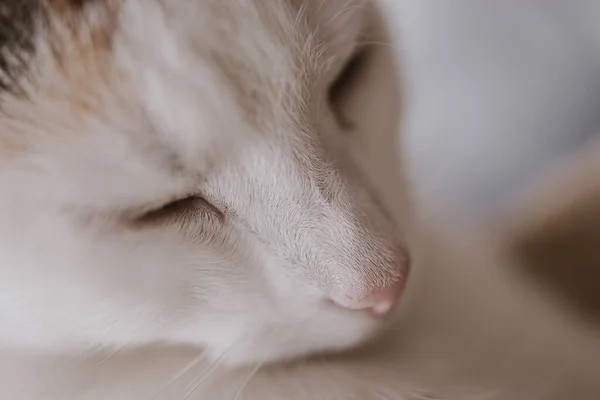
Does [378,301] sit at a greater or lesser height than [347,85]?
lesser

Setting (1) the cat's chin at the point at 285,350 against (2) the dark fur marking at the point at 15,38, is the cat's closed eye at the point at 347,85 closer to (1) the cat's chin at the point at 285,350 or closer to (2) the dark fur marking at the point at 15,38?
(1) the cat's chin at the point at 285,350

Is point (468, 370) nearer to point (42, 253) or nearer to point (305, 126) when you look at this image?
point (305, 126)

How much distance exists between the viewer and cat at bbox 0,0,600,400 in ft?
1.65

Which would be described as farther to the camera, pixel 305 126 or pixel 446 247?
pixel 446 247

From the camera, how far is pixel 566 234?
2.86 feet

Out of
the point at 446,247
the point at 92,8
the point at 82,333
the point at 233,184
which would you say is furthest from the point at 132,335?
the point at 446,247

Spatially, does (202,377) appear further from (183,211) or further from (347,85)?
(347,85)

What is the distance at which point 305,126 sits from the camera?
1.94 feet

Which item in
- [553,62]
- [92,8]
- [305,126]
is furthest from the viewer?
[553,62]

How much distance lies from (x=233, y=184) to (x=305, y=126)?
73 millimetres

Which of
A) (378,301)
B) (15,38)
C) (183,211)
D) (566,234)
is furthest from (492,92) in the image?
(15,38)

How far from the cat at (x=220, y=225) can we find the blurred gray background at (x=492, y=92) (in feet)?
0.14

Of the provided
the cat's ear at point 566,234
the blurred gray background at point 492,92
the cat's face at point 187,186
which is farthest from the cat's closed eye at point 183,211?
the cat's ear at point 566,234

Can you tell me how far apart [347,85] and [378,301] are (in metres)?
0.22
